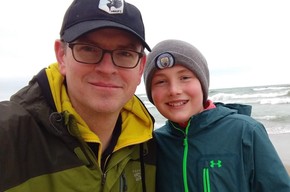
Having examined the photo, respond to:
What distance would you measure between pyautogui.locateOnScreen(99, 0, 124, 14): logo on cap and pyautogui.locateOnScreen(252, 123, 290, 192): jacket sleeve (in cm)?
136

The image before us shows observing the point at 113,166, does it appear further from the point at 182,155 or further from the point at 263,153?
the point at 263,153

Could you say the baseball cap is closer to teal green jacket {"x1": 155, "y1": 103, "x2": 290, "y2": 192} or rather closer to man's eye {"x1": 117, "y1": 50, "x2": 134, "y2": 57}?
man's eye {"x1": 117, "y1": 50, "x2": 134, "y2": 57}

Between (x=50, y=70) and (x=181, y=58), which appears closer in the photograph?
(x=50, y=70)

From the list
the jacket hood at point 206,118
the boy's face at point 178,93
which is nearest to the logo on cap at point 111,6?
the boy's face at point 178,93

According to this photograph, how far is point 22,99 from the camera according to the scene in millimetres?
1971

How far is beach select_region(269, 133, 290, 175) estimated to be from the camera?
25.3 ft

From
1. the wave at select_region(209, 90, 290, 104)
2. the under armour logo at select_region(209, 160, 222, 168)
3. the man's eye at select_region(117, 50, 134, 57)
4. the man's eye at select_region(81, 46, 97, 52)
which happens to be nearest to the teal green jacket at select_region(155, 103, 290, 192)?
the under armour logo at select_region(209, 160, 222, 168)

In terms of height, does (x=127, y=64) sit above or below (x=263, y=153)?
above

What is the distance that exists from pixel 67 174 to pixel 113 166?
1.19ft

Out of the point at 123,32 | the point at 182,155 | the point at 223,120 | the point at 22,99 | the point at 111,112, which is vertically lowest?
the point at 182,155

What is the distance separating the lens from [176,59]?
2.62 m

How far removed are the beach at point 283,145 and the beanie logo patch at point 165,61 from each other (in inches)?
232

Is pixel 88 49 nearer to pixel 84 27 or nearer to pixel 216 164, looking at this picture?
pixel 84 27

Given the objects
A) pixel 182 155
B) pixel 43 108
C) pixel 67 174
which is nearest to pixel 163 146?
pixel 182 155
